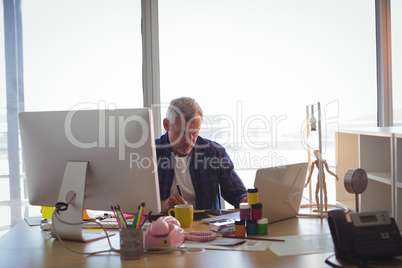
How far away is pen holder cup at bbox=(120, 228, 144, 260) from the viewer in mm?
1497

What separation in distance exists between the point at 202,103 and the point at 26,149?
1.72m

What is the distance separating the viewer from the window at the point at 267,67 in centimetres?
336

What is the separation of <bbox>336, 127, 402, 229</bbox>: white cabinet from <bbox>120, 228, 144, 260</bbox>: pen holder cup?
4.71 ft

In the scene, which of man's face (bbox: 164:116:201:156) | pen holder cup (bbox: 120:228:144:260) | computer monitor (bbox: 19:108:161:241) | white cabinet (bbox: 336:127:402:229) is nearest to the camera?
pen holder cup (bbox: 120:228:144:260)

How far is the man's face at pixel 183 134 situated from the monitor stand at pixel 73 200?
0.87 meters

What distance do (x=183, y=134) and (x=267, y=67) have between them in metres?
1.19

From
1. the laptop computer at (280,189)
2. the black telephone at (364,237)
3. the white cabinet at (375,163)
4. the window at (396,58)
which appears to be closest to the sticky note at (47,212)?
the laptop computer at (280,189)

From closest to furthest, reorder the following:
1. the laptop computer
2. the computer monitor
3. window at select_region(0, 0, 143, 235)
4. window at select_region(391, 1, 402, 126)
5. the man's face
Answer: the computer monitor → the laptop computer → the man's face → window at select_region(0, 0, 143, 235) → window at select_region(391, 1, 402, 126)

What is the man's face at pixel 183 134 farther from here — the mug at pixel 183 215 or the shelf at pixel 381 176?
the shelf at pixel 381 176

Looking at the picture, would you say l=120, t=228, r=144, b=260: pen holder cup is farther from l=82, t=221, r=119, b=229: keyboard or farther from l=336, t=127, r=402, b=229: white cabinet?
l=336, t=127, r=402, b=229: white cabinet

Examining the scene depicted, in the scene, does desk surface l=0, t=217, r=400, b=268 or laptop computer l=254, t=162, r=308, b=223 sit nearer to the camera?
desk surface l=0, t=217, r=400, b=268

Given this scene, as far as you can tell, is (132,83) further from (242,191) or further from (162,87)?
(242,191)

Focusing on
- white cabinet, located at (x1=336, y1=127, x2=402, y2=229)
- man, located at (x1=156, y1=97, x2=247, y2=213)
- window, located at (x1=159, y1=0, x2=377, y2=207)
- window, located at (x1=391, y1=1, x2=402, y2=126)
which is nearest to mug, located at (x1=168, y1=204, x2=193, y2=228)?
man, located at (x1=156, y1=97, x2=247, y2=213)

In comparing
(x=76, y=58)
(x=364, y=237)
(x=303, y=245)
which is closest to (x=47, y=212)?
(x=303, y=245)
